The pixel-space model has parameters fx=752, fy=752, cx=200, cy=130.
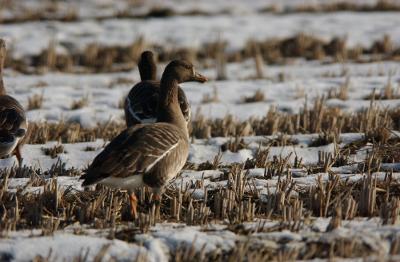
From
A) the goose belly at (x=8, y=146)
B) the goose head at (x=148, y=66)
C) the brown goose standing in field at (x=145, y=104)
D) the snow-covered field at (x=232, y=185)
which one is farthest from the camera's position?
the goose head at (x=148, y=66)

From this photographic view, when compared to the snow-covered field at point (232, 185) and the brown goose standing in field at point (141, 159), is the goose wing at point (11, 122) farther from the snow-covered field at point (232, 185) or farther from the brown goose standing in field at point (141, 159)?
the brown goose standing in field at point (141, 159)

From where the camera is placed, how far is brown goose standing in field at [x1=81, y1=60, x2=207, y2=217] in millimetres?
6270

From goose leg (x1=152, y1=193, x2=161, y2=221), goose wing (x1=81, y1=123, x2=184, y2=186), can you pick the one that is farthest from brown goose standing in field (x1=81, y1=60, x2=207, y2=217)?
goose leg (x1=152, y1=193, x2=161, y2=221)

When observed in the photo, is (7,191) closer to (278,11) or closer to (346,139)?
(346,139)

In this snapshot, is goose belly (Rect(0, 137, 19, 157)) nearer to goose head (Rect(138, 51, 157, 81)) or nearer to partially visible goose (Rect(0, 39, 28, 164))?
partially visible goose (Rect(0, 39, 28, 164))

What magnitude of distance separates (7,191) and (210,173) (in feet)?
7.22

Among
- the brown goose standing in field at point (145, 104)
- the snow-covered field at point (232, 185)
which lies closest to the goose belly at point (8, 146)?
the snow-covered field at point (232, 185)

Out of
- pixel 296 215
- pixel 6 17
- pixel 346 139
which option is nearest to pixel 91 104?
pixel 346 139

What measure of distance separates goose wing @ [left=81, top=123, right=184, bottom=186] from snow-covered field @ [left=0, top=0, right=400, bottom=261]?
1.18 ft

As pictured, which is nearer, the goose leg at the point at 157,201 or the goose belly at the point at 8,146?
the goose leg at the point at 157,201

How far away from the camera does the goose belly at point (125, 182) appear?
20.7ft

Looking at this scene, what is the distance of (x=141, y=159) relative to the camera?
6.48 meters

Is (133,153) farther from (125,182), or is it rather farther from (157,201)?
(157,201)

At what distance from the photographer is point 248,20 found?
69.9 feet
